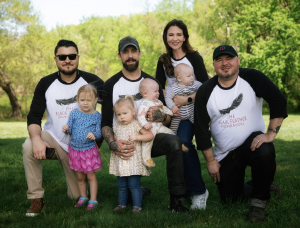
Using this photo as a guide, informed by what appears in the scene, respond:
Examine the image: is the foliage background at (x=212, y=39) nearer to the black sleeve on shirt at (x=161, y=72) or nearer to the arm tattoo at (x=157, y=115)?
the black sleeve on shirt at (x=161, y=72)

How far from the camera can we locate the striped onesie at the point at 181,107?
4609mm

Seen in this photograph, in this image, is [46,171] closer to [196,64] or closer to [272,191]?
[196,64]

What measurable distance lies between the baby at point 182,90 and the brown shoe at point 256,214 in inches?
59.9

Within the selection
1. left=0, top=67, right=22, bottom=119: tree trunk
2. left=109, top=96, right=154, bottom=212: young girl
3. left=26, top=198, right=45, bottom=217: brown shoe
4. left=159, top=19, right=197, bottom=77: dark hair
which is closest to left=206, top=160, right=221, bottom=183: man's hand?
left=109, top=96, right=154, bottom=212: young girl

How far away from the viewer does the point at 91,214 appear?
4.00m

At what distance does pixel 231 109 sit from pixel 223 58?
2.23 ft

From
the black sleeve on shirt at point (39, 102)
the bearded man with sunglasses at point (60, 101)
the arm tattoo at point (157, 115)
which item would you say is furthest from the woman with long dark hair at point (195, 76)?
the black sleeve on shirt at point (39, 102)

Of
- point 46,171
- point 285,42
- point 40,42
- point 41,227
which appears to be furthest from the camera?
point 40,42

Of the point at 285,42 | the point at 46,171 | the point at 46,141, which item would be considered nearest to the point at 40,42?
the point at 285,42

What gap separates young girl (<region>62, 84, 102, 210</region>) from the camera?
14.6 feet

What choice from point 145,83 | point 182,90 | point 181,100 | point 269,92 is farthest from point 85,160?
point 269,92

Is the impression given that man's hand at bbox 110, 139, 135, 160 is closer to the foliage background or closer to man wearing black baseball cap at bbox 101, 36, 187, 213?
man wearing black baseball cap at bbox 101, 36, 187, 213

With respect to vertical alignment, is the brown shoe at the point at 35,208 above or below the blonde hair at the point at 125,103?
below

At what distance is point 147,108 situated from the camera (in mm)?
4348
